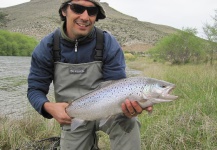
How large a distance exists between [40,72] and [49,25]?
80.9 m

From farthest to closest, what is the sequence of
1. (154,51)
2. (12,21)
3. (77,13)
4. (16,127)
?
(12,21), (154,51), (16,127), (77,13)

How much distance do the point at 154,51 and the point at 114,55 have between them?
33681 mm

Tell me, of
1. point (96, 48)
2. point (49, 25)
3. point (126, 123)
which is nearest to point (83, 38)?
point (96, 48)

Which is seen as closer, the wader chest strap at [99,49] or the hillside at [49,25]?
the wader chest strap at [99,49]

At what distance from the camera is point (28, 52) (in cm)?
5231

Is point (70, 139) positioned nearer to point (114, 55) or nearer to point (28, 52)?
point (114, 55)

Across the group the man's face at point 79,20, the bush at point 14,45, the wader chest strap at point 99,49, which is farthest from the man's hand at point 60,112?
the bush at point 14,45

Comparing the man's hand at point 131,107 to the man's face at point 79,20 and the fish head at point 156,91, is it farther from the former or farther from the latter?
the man's face at point 79,20

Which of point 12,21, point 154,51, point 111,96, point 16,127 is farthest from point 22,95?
point 12,21

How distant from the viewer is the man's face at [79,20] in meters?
2.97

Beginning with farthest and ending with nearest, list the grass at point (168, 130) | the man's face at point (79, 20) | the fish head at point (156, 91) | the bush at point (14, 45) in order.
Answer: the bush at point (14, 45) → the grass at point (168, 130) → the man's face at point (79, 20) → the fish head at point (156, 91)

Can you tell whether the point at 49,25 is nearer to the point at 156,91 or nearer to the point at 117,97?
the point at 117,97

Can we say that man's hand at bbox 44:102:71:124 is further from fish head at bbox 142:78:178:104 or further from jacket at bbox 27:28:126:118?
fish head at bbox 142:78:178:104

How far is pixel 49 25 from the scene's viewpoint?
268 ft
